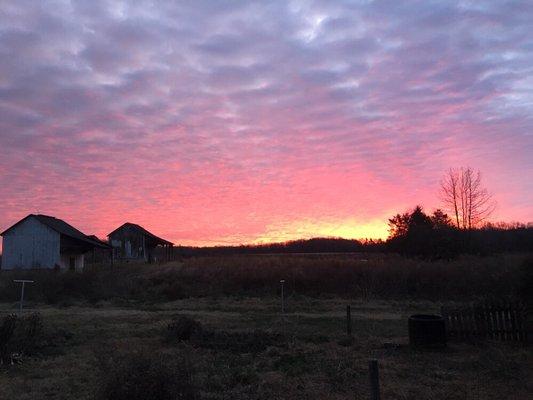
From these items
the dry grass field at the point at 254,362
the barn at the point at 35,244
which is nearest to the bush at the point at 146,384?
the dry grass field at the point at 254,362

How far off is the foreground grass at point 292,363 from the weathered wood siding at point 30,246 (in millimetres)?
28428

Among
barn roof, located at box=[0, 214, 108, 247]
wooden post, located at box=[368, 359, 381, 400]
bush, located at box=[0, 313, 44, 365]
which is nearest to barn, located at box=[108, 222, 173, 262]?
barn roof, located at box=[0, 214, 108, 247]

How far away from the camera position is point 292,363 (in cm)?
1077

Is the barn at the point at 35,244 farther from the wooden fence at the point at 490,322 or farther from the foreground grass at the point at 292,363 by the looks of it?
the wooden fence at the point at 490,322

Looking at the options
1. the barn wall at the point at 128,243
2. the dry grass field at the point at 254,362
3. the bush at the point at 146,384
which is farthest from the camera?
the barn wall at the point at 128,243

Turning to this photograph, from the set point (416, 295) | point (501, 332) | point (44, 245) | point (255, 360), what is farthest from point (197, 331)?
point (44, 245)

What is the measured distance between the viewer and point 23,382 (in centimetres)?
945

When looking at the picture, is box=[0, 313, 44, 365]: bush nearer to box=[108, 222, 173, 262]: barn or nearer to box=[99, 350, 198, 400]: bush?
box=[99, 350, 198, 400]: bush

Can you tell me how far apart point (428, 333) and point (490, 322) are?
7.07 ft

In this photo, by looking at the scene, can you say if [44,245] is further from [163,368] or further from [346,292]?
[163,368]

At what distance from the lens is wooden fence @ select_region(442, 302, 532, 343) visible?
1321 centimetres

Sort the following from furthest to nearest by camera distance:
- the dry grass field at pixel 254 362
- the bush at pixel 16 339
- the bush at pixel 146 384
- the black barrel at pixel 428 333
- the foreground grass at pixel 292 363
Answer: the black barrel at pixel 428 333 → the bush at pixel 16 339 → the foreground grass at pixel 292 363 → the dry grass field at pixel 254 362 → the bush at pixel 146 384

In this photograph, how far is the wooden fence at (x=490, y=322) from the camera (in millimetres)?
13211

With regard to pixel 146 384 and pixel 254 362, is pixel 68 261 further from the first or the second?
pixel 146 384
